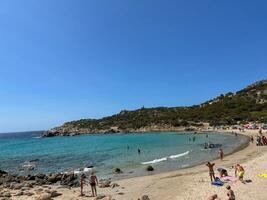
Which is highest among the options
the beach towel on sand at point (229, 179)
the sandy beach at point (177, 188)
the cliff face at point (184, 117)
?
the cliff face at point (184, 117)

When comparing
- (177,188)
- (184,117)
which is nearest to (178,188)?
(177,188)

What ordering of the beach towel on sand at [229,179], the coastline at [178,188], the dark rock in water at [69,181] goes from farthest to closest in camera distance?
the dark rock in water at [69,181] → the beach towel on sand at [229,179] → the coastline at [178,188]

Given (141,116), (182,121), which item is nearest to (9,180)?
(182,121)

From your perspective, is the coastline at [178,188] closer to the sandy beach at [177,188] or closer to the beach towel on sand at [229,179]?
the sandy beach at [177,188]

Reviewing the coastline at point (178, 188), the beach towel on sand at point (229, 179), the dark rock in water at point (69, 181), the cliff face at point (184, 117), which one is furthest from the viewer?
the cliff face at point (184, 117)

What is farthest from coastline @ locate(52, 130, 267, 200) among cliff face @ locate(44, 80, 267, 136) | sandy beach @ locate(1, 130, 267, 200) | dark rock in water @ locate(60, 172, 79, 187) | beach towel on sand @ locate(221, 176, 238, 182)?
cliff face @ locate(44, 80, 267, 136)

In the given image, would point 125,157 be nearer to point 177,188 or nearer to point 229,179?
point 177,188

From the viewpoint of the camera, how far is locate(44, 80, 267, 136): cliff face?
128962 millimetres

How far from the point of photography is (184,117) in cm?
14350

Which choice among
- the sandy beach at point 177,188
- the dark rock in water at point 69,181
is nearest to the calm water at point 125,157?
the dark rock in water at point 69,181

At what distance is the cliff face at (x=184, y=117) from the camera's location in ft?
423

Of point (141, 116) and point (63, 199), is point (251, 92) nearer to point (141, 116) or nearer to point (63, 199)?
point (141, 116)

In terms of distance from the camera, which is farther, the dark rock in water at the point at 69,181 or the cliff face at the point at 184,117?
the cliff face at the point at 184,117

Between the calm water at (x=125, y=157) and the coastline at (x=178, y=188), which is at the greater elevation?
the calm water at (x=125, y=157)
